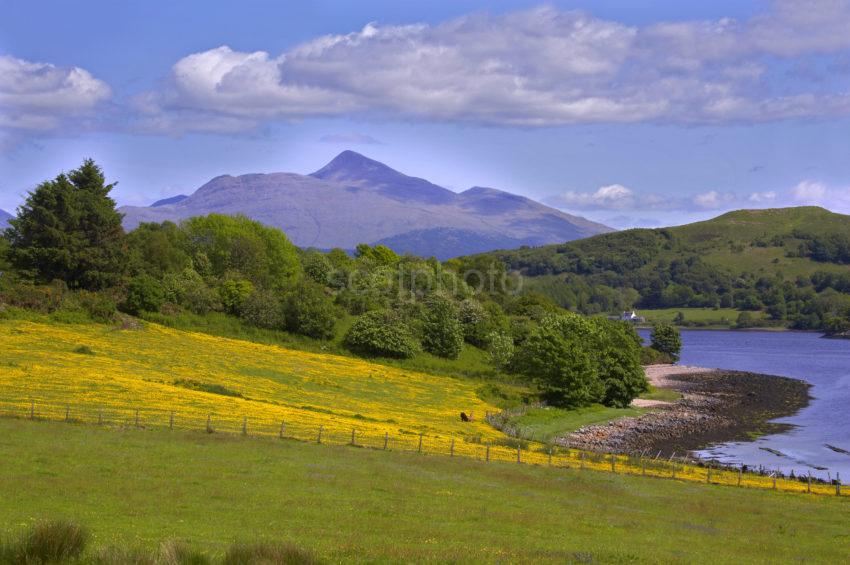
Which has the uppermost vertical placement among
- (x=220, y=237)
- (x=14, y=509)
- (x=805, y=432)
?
(x=220, y=237)

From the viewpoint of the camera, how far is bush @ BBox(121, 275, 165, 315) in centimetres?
10731

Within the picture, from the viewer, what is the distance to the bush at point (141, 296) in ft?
352

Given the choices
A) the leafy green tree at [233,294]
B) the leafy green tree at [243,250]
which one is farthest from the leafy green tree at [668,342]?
the leafy green tree at [233,294]

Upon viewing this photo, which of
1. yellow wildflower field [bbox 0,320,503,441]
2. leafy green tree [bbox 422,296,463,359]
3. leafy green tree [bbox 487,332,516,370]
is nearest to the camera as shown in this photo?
yellow wildflower field [bbox 0,320,503,441]

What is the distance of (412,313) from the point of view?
5217 inches

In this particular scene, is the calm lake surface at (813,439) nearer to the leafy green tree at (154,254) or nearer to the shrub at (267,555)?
the shrub at (267,555)

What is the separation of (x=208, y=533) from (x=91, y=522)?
342 cm

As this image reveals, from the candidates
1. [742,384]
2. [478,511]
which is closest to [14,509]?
[478,511]

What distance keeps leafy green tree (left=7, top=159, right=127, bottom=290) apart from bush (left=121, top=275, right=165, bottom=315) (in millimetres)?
2686

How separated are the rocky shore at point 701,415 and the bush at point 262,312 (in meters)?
50.3

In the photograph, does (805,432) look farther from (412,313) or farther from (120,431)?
(120,431)

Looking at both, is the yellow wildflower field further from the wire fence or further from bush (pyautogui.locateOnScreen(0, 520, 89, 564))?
bush (pyautogui.locateOnScreen(0, 520, 89, 564))

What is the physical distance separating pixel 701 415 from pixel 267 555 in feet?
314

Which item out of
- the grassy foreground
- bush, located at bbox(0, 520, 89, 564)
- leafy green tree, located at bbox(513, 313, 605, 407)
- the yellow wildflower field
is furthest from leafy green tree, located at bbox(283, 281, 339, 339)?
bush, located at bbox(0, 520, 89, 564)
